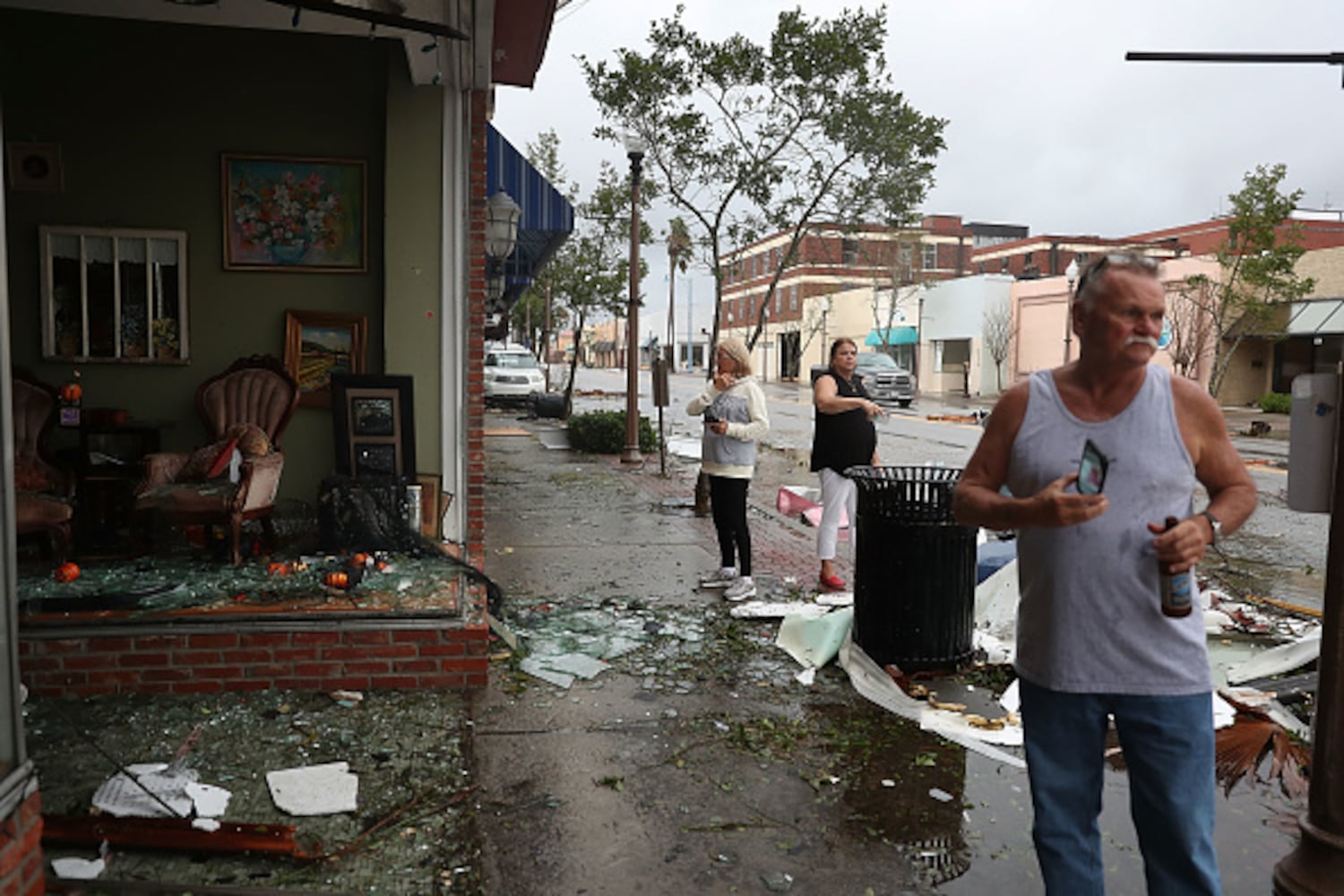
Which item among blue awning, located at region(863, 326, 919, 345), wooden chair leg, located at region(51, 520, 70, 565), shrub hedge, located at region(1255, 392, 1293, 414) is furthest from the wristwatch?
blue awning, located at region(863, 326, 919, 345)

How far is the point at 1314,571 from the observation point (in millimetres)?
8930

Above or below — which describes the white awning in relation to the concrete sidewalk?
above

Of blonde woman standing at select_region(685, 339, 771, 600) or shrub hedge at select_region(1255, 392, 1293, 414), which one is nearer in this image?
blonde woman standing at select_region(685, 339, 771, 600)

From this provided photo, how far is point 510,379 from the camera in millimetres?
28828

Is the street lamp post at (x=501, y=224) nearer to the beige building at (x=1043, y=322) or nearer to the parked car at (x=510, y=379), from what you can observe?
the parked car at (x=510, y=379)

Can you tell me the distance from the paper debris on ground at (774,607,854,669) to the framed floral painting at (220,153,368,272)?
3810 mm

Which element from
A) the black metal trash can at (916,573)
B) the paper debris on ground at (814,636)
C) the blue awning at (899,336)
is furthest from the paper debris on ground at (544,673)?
the blue awning at (899,336)

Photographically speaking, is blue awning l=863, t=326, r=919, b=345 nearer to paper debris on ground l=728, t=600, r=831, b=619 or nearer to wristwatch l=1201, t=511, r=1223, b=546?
paper debris on ground l=728, t=600, r=831, b=619

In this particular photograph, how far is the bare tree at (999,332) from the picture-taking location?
47.1m

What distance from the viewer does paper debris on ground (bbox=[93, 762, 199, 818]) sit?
138 inches

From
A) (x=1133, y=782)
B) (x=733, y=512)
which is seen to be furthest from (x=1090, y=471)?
(x=733, y=512)

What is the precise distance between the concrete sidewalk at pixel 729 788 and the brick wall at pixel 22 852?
4.17 ft

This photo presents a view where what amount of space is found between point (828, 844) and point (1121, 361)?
207 cm

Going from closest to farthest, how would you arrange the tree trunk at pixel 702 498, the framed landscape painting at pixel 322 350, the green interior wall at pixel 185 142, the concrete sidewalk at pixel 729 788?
the concrete sidewalk at pixel 729 788 < the green interior wall at pixel 185 142 < the framed landscape painting at pixel 322 350 < the tree trunk at pixel 702 498
